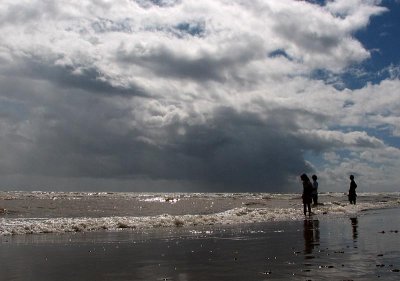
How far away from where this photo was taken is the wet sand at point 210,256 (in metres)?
9.66

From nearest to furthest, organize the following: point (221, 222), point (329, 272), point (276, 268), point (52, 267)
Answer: point (329, 272), point (276, 268), point (52, 267), point (221, 222)

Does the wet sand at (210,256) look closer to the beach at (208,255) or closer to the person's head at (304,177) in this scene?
the beach at (208,255)

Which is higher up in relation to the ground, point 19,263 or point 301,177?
point 301,177

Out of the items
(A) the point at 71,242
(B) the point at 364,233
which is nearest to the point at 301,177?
(B) the point at 364,233

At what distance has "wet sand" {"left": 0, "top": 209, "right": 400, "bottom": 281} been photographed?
966 cm

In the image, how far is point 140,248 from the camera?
47.0 feet

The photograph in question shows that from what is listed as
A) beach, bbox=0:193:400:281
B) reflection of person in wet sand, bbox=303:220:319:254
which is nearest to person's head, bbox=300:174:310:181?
beach, bbox=0:193:400:281

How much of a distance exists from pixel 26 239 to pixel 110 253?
20.1 feet

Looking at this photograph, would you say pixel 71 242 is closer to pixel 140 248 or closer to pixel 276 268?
pixel 140 248

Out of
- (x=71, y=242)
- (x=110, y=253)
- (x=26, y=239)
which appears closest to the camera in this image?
(x=110, y=253)

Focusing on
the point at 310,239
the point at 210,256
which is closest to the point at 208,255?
the point at 210,256

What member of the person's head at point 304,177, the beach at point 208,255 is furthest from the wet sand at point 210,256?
the person's head at point 304,177

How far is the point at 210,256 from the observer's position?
12367 mm

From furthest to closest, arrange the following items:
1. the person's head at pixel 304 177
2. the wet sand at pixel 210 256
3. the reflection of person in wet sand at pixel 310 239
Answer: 1. the person's head at pixel 304 177
2. the reflection of person in wet sand at pixel 310 239
3. the wet sand at pixel 210 256
